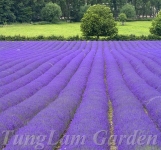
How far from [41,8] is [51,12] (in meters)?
8.30

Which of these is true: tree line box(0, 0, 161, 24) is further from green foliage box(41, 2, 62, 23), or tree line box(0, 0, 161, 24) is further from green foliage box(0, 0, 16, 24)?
green foliage box(41, 2, 62, 23)

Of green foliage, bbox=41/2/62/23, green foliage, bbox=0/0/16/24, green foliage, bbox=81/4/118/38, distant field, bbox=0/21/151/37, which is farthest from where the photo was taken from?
green foliage, bbox=41/2/62/23

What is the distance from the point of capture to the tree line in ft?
326

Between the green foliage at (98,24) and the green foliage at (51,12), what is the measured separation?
146 ft

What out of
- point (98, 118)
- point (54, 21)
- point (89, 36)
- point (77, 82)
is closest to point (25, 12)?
point (54, 21)

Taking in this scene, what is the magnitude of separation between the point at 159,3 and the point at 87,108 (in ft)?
395

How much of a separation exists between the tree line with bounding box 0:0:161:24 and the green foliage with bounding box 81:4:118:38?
46.5m

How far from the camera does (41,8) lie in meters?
108

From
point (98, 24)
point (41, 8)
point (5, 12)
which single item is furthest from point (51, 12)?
point (98, 24)

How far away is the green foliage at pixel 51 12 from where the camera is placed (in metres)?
101

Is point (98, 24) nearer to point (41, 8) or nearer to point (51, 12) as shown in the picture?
point (51, 12)

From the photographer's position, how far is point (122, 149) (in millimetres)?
7402

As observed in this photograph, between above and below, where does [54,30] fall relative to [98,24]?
below

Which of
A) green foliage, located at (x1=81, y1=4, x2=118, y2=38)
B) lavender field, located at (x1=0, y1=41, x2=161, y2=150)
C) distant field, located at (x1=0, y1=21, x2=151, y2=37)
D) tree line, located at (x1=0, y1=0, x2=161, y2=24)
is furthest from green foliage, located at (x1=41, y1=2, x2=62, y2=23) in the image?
lavender field, located at (x1=0, y1=41, x2=161, y2=150)
